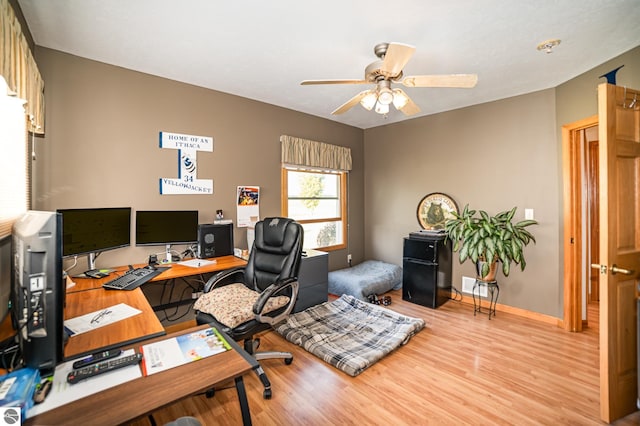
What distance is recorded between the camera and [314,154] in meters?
4.20

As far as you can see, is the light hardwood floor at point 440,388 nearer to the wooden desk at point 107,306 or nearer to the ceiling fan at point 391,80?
the wooden desk at point 107,306

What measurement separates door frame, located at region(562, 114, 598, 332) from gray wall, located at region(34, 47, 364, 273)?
317 cm

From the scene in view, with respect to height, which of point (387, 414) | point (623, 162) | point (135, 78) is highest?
point (135, 78)

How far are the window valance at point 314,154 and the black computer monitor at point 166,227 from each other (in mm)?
1456

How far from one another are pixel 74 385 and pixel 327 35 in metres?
2.38

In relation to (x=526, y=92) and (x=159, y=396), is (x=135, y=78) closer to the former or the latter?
(x=159, y=396)

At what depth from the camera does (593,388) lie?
2.11m

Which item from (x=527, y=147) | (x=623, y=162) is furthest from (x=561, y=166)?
(x=623, y=162)

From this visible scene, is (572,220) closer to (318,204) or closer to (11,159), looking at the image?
(318,204)

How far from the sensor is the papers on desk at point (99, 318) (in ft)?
4.66

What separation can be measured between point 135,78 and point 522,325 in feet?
15.2

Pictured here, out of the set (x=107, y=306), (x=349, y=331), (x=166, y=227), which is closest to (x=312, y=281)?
(x=349, y=331)

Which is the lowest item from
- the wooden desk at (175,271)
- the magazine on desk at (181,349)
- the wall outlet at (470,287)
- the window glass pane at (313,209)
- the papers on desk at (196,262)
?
the wall outlet at (470,287)

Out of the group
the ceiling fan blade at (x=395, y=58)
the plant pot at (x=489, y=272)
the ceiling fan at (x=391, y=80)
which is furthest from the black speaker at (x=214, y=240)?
the plant pot at (x=489, y=272)
